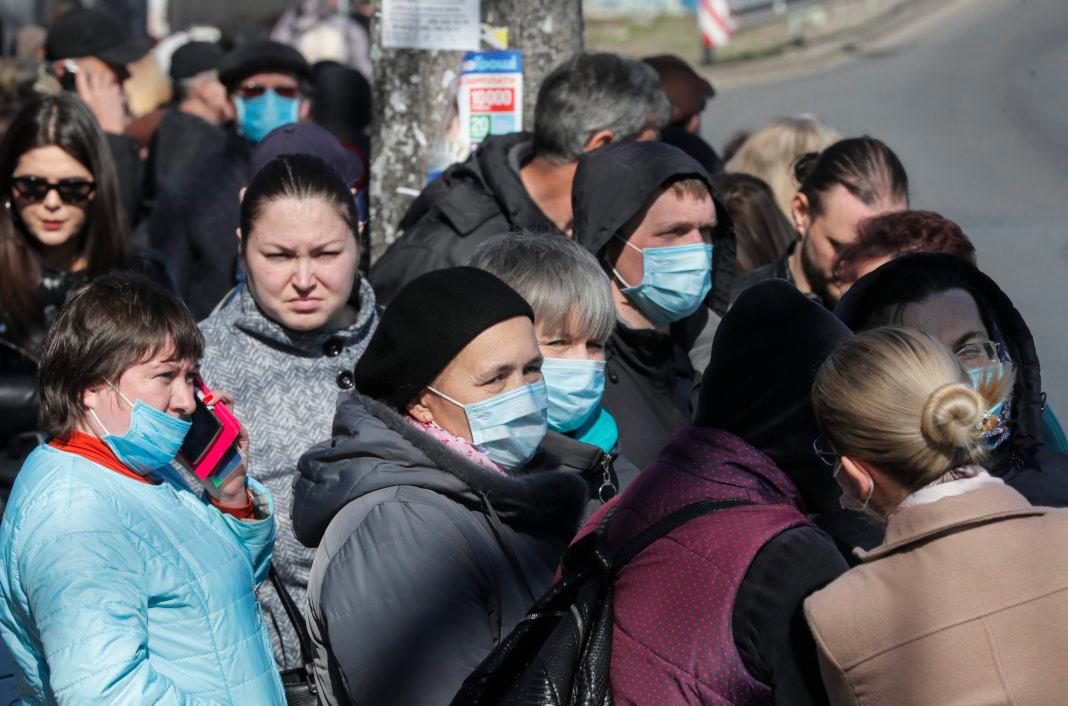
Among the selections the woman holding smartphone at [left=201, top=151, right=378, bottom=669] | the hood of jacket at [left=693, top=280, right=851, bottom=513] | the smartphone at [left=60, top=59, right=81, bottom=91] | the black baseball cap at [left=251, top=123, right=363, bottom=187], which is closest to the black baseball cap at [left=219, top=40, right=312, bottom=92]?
the smartphone at [left=60, top=59, right=81, bottom=91]

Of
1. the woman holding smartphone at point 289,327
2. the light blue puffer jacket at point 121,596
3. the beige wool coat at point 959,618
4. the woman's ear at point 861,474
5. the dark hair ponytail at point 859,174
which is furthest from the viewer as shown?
the dark hair ponytail at point 859,174

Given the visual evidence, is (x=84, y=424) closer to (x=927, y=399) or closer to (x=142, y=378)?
(x=142, y=378)

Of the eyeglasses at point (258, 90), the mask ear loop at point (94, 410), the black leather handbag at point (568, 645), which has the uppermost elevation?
the eyeglasses at point (258, 90)

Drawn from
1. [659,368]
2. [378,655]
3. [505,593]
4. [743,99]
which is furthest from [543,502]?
[743,99]

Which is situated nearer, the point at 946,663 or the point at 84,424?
the point at 946,663

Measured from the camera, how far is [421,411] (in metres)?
3.08

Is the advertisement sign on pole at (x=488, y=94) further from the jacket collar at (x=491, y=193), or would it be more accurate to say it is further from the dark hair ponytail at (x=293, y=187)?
the dark hair ponytail at (x=293, y=187)

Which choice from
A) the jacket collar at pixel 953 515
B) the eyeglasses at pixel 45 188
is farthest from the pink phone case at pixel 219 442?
the eyeglasses at pixel 45 188

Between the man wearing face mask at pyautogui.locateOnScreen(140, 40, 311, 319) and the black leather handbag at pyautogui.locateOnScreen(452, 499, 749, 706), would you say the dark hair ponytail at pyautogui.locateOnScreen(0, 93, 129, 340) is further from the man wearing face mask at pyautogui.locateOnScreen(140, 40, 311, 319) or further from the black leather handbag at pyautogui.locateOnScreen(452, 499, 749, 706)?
the black leather handbag at pyautogui.locateOnScreen(452, 499, 749, 706)

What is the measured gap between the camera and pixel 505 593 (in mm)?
2799

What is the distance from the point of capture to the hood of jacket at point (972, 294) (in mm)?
3301

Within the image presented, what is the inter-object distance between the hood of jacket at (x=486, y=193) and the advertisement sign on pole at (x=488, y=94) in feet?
1.54

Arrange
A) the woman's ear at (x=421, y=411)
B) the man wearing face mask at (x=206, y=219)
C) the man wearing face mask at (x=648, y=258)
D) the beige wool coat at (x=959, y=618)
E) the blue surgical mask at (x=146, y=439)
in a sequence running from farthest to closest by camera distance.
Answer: the man wearing face mask at (x=206, y=219) → the man wearing face mask at (x=648, y=258) → the woman's ear at (x=421, y=411) → the blue surgical mask at (x=146, y=439) → the beige wool coat at (x=959, y=618)

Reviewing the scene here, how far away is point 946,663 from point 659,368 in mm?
2255
